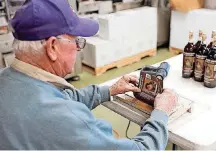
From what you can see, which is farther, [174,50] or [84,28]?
[174,50]

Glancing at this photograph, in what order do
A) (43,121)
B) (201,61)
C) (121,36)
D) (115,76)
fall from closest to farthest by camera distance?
(43,121)
(201,61)
(115,76)
(121,36)

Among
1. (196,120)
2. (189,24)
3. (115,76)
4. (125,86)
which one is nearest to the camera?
(196,120)

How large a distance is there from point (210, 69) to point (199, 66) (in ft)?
0.32

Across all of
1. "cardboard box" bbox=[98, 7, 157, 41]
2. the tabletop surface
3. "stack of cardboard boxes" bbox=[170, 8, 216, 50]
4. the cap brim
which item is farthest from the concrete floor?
the cap brim

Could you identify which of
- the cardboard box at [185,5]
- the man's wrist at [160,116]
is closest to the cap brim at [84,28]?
the man's wrist at [160,116]

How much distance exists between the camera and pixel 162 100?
1.29 m

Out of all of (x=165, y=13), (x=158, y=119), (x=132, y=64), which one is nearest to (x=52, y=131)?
(x=158, y=119)

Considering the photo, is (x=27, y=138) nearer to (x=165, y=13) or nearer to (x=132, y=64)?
(x=132, y=64)

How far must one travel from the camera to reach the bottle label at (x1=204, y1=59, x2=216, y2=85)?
1562mm

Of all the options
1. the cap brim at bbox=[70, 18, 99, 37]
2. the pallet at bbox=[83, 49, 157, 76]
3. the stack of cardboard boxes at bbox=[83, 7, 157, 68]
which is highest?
the cap brim at bbox=[70, 18, 99, 37]

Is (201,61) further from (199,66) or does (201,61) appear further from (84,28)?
(84,28)

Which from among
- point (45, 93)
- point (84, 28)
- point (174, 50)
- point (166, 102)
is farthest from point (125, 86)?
point (174, 50)

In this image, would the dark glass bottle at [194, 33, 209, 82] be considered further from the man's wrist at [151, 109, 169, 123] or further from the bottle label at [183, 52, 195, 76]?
the man's wrist at [151, 109, 169, 123]

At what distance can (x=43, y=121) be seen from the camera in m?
0.89
